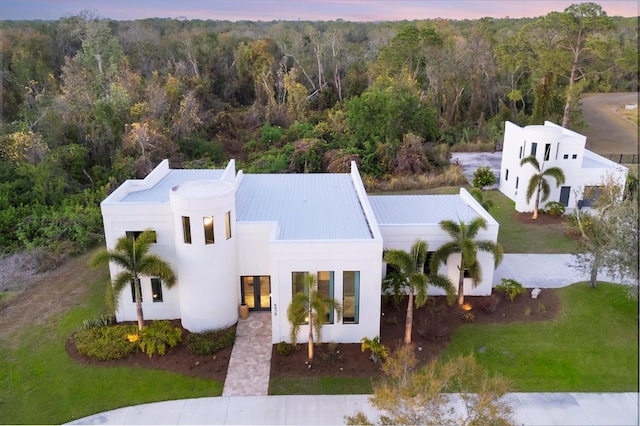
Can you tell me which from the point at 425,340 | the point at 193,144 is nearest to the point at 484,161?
the point at 193,144

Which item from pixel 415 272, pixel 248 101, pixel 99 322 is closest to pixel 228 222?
pixel 99 322

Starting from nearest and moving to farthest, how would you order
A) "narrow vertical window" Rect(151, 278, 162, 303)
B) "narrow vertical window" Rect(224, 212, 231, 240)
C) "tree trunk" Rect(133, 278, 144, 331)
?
1. "tree trunk" Rect(133, 278, 144, 331)
2. "narrow vertical window" Rect(224, 212, 231, 240)
3. "narrow vertical window" Rect(151, 278, 162, 303)

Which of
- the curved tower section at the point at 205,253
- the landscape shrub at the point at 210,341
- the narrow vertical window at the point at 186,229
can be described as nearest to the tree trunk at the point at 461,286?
the curved tower section at the point at 205,253

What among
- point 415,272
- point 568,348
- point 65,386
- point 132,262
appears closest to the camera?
point 65,386

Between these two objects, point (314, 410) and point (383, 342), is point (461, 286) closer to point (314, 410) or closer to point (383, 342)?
point (383, 342)

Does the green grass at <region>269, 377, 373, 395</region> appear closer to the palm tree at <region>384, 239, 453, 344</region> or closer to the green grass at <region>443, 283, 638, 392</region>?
the palm tree at <region>384, 239, 453, 344</region>

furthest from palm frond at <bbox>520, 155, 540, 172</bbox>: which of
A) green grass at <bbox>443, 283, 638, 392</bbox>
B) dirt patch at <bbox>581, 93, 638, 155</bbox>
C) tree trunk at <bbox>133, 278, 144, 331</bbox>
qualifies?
dirt patch at <bbox>581, 93, 638, 155</bbox>

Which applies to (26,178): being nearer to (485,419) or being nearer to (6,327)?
(6,327)

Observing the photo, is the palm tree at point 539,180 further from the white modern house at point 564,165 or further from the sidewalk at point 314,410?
the sidewalk at point 314,410
